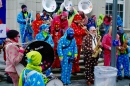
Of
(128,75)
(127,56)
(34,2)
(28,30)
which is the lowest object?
(128,75)

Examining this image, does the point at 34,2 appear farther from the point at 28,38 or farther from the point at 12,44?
the point at 12,44

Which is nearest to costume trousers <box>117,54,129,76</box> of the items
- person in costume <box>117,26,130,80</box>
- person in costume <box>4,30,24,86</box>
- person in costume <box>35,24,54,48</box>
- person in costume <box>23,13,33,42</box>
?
person in costume <box>117,26,130,80</box>

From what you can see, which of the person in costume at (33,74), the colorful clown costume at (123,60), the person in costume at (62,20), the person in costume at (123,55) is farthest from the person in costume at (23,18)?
the person in costume at (33,74)

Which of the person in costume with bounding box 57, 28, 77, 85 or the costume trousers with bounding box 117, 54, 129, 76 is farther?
the costume trousers with bounding box 117, 54, 129, 76

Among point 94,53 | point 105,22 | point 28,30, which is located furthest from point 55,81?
point 105,22

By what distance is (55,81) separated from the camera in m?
4.90

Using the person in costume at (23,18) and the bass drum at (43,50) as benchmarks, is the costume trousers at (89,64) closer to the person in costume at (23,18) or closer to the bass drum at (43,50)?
the bass drum at (43,50)

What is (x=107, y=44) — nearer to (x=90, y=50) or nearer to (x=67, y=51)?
(x=90, y=50)

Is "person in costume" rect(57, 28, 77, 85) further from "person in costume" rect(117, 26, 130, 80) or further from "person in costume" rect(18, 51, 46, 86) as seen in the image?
"person in costume" rect(18, 51, 46, 86)

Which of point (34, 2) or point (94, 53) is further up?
point (34, 2)

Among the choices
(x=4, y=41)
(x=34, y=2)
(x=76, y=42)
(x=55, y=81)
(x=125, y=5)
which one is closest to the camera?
(x=55, y=81)

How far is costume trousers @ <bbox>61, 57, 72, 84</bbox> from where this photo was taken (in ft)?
29.1

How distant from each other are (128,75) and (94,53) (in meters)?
1.93

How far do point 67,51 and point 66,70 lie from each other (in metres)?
0.56
